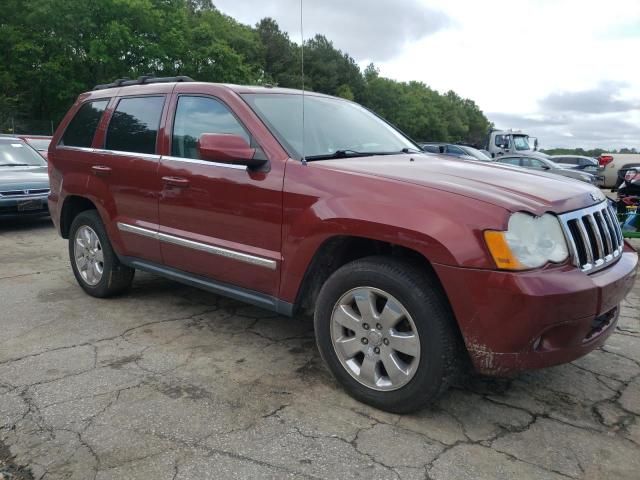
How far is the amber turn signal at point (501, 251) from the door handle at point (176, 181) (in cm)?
210

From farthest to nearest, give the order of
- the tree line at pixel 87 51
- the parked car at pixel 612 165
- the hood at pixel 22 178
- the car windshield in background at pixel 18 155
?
the tree line at pixel 87 51 → the parked car at pixel 612 165 → the car windshield in background at pixel 18 155 → the hood at pixel 22 178

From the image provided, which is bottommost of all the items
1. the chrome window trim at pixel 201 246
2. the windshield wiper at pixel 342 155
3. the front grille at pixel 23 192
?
the front grille at pixel 23 192

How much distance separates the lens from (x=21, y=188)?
8.41 meters

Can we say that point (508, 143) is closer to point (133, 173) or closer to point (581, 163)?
point (581, 163)

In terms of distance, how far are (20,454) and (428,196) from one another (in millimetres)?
2234

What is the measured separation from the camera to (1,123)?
25.8 m

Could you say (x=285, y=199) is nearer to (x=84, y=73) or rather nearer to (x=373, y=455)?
(x=373, y=455)

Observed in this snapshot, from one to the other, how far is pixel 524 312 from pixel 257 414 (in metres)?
1.42

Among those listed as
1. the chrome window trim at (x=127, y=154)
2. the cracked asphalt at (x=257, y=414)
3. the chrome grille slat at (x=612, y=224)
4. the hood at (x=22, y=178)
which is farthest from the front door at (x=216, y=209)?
the hood at (x=22, y=178)

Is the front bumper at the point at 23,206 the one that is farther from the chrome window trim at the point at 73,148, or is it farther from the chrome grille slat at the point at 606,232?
the chrome grille slat at the point at 606,232

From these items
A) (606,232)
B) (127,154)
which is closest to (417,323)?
(606,232)

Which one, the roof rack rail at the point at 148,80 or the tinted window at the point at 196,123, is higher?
the roof rack rail at the point at 148,80

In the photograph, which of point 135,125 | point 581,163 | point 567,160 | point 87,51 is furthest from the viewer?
point 87,51

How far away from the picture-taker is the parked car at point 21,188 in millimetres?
8281
